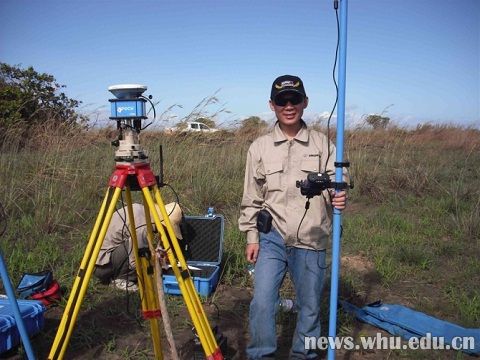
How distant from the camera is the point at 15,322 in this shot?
7.84 ft

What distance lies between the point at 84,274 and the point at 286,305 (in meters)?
1.87

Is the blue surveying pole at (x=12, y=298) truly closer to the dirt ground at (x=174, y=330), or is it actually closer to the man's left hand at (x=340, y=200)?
the dirt ground at (x=174, y=330)

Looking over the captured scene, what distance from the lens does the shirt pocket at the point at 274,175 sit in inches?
89.7

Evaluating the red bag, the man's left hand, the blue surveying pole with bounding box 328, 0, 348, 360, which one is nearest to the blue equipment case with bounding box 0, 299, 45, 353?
the red bag

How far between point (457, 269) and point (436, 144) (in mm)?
7867

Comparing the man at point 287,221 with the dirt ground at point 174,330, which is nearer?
the man at point 287,221

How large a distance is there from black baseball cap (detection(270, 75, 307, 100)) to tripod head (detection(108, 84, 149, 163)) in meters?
0.83

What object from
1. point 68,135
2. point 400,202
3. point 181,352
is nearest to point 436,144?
point 400,202

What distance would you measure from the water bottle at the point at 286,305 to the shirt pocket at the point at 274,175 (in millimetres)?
1255

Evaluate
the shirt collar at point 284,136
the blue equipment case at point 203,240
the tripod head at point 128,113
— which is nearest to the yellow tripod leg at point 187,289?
the tripod head at point 128,113

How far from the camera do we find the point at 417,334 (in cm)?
282

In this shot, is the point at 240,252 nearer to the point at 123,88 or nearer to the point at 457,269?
the point at 457,269

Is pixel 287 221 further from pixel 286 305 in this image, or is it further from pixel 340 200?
pixel 286 305

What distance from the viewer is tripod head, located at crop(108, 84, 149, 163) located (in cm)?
175
